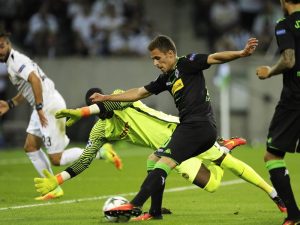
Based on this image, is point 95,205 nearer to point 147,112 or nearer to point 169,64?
point 147,112

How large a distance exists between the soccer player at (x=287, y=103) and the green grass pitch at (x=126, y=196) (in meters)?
0.80

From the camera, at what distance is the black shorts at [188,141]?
964 centimetres

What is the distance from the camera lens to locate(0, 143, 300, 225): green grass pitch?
10.4 m

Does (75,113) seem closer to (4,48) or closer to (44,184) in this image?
(44,184)

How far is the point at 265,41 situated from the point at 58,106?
14327 millimetres

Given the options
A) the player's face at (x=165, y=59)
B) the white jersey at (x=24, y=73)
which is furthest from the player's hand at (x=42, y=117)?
the player's face at (x=165, y=59)

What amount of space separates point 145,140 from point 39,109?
113 inches

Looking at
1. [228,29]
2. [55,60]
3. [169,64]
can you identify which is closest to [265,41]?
[228,29]

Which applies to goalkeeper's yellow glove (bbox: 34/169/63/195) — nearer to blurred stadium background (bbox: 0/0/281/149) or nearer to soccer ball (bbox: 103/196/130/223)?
soccer ball (bbox: 103/196/130/223)

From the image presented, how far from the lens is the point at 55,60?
1053 inches

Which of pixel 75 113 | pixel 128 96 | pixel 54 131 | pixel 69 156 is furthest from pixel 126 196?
pixel 75 113

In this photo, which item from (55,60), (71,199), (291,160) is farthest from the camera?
(55,60)

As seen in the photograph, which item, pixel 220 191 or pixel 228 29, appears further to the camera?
pixel 228 29

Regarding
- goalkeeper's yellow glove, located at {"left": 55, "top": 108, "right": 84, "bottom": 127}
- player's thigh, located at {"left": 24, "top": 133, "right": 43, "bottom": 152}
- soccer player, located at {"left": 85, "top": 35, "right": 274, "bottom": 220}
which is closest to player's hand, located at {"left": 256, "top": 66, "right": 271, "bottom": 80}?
soccer player, located at {"left": 85, "top": 35, "right": 274, "bottom": 220}
